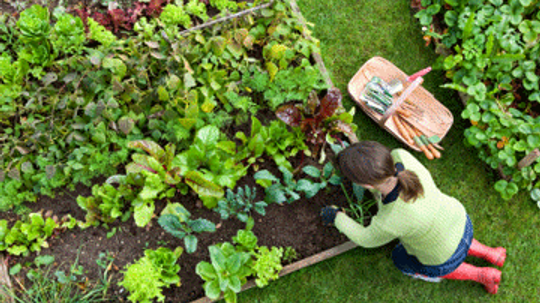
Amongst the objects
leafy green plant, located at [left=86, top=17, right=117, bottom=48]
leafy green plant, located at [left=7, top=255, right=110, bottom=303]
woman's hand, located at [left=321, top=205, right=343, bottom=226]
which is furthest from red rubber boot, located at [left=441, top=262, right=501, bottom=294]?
leafy green plant, located at [left=86, top=17, right=117, bottom=48]

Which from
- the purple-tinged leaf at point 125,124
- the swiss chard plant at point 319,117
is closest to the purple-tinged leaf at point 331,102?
the swiss chard plant at point 319,117

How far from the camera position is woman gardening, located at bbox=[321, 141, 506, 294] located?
105 inches

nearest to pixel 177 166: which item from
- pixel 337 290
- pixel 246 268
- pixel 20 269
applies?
pixel 246 268

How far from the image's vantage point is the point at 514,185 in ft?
11.7

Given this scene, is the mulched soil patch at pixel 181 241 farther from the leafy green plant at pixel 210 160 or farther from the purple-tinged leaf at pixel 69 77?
the purple-tinged leaf at pixel 69 77

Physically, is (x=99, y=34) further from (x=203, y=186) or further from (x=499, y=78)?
(x=499, y=78)

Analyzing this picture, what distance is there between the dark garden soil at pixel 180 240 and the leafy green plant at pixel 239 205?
163 mm

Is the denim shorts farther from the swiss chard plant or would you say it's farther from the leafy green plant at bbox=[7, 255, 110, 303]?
the leafy green plant at bbox=[7, 255, 110, 303]

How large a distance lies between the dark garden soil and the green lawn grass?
1.14 ft

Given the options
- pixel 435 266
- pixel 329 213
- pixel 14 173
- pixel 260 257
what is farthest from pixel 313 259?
pixel 14 173

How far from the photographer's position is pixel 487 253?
345cm

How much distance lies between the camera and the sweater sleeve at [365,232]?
2.92 metres

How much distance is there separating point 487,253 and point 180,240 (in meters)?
2.49

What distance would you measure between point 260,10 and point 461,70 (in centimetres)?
181
